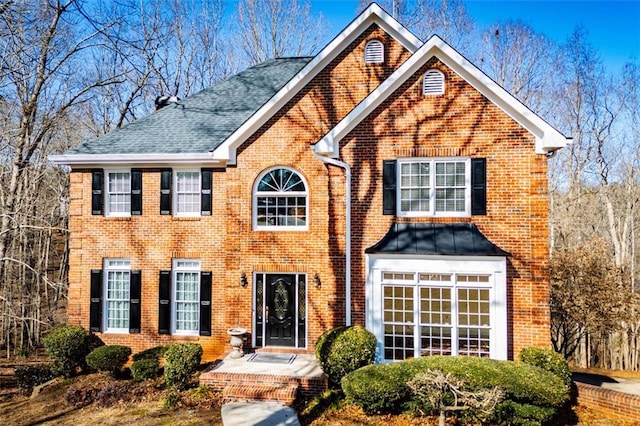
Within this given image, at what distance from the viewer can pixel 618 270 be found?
14.4 m

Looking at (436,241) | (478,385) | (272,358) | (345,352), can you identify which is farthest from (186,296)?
(478,385)

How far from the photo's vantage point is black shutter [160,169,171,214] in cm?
1273

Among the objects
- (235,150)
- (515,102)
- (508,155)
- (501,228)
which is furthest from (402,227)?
(235,150)

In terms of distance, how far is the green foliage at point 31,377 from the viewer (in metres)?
11.8

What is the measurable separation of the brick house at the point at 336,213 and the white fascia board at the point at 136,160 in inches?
2.2

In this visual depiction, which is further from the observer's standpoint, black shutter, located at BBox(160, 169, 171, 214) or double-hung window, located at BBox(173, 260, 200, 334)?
black shutter, located at BBox(160, 169, 171, 214)

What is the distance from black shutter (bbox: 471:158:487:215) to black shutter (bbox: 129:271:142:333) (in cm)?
1014

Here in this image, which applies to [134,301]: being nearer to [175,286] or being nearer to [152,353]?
[175,286]

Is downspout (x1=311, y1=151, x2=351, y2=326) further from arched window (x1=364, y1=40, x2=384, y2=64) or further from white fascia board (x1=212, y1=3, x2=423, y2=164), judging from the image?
arched window (x1=364, y1=40, x2=384, y2=64)

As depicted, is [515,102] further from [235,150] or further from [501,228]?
[235,150]

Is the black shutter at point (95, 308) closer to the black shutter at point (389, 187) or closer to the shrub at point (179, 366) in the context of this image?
the shrub at point (179, 366)

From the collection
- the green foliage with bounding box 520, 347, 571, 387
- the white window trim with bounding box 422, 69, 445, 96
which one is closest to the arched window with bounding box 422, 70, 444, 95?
the white window trim with bounding box 422, 69, 445, 96

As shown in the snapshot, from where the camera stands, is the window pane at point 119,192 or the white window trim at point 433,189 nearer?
the white window trim at point 433,189

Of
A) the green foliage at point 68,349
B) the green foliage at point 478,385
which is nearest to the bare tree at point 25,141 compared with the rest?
the green foliage at point 68,349
